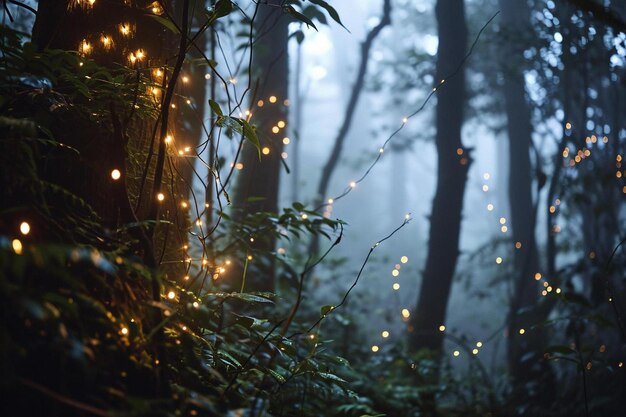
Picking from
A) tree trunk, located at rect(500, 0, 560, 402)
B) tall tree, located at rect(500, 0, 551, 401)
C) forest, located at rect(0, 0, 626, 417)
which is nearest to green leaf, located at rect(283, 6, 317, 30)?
forest, located at rect(0, 0, 626, 417)

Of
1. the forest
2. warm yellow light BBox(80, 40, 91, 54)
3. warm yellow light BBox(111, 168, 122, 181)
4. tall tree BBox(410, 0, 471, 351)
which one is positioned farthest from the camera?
tall tree BBox(410, 0, 471, 351)

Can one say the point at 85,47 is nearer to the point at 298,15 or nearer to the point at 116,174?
the point at 116,174

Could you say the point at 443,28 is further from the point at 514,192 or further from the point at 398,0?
the point at 398,0

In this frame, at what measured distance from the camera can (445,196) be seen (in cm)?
504

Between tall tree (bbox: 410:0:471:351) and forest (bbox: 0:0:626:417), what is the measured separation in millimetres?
23

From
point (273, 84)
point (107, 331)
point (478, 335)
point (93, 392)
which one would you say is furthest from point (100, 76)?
point (478, 335)

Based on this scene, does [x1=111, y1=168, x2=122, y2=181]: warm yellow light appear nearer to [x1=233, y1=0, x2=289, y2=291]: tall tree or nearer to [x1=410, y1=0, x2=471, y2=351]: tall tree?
[x1=233, y1=0, x2=289, y2=291]: tall tree

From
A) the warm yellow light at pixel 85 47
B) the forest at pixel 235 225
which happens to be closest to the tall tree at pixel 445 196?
the forest at pixel 235 225

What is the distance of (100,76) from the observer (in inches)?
68.0

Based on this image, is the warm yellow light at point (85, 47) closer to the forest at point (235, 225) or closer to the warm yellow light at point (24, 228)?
the forest at point (235, 225)

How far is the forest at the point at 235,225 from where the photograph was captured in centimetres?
126

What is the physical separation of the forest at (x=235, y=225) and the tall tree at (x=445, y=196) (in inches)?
0.9

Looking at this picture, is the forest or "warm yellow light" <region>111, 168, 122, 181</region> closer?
the forest

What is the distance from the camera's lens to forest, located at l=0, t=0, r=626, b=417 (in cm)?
126
